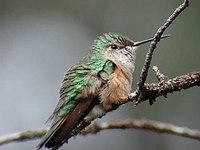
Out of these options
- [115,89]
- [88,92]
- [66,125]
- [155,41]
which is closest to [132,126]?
[115,89]

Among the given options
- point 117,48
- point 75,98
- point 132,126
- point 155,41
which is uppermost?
point 117,48

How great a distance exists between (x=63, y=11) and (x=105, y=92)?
7559mm

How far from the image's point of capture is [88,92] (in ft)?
13.3

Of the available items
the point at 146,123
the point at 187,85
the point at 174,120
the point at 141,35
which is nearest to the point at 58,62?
the point at 141,35

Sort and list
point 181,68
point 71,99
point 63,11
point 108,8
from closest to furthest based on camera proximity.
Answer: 1. point 71,99
2. point 181,68
3. point 108,8
4. point 63,11

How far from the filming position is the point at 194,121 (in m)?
8.81

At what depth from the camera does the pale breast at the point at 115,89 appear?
4039 mm

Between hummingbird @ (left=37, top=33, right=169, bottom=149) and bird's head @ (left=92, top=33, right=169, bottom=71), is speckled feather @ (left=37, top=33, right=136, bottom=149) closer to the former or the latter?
hummingbird @ (left=37, top=33, right=169, bottom=149)

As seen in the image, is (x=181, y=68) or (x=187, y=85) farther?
(x=181, y=68)

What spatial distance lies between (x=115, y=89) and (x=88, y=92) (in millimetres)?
239

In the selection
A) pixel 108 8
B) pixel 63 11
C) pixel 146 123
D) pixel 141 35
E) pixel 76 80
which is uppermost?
pixel 63 11

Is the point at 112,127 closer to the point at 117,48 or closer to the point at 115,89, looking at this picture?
the point at 115,89

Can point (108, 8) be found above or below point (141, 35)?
above

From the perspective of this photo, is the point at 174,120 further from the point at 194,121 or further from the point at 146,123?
the point at 146,123
